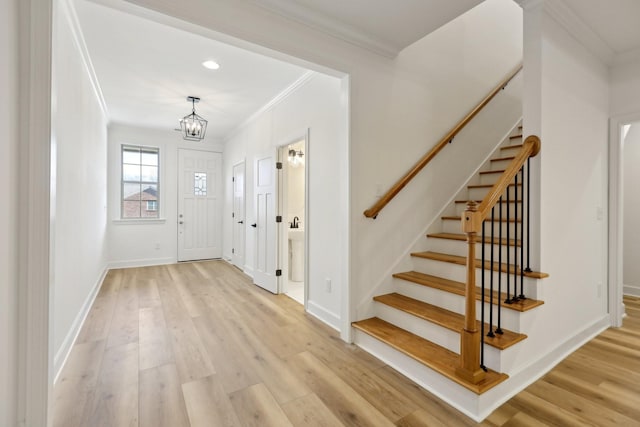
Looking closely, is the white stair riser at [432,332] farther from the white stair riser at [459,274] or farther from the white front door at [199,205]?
the white front door at [199,205]

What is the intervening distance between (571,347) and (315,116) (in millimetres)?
3144

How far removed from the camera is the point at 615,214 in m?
2.79

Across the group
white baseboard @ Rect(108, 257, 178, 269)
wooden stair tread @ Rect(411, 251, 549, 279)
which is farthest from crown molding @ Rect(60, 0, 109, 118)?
wooden stair tread @ Rect(411, 251, 549, 279)

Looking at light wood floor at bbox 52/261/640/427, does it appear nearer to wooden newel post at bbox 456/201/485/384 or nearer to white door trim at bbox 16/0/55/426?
wooden newel post at bbox 456/201/485/384

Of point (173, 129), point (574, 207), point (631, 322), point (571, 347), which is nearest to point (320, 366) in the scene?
point (571, 347)

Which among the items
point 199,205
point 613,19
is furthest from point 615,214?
point 199,205

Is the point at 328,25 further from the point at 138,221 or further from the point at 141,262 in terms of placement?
the point at 141,262

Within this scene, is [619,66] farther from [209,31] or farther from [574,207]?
[209,31]

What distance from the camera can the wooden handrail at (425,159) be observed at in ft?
8.40

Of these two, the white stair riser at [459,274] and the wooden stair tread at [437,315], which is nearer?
the wooden stair tread at [437,315]

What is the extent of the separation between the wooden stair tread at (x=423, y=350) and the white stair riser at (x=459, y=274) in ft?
1.87

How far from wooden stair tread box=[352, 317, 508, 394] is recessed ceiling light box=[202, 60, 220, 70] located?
3000 millimetres

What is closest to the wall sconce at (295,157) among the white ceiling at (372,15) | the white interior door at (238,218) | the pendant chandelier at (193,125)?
the white interior door at (238,218)

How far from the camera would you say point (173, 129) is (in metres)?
5.81
